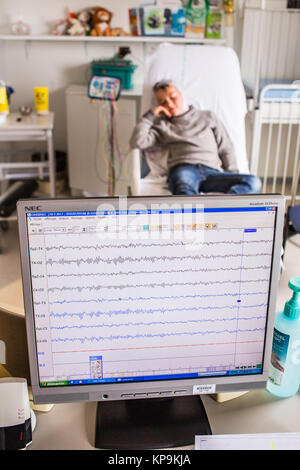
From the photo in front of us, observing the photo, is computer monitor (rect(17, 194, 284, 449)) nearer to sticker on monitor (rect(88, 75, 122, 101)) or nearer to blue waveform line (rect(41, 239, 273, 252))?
blue waveform line (rect(41, 239, 273, 252))

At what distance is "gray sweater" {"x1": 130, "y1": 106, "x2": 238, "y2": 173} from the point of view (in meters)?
2.66

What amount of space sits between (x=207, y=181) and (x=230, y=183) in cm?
14

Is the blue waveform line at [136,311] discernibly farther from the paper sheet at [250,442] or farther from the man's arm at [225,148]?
the man's arm at [225,148]

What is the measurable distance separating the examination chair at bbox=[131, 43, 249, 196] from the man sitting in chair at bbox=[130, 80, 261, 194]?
2.8 inches

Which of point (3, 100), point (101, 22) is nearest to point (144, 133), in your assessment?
point (3, 100)

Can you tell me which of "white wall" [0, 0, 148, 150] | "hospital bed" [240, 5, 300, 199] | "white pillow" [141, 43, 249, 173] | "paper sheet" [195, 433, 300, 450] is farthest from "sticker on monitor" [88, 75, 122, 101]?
"paper sheet" [195, 433, 300, 450]

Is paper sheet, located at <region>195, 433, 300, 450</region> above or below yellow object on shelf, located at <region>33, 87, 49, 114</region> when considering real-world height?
below

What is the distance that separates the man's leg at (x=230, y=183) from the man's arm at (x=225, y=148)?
0.34 feet

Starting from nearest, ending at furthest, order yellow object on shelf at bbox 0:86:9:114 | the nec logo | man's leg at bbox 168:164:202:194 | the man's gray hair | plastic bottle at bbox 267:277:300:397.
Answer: the nec logo
plastic bottle at bbox 267:277:300:397
man's leg at bbox 168:164:202:194
yellow object on shelf at bbox 0:86:9:114
the man's gray hair

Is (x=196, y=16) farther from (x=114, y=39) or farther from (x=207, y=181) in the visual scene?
(x=207, y=181)

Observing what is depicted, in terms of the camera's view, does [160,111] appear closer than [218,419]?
No

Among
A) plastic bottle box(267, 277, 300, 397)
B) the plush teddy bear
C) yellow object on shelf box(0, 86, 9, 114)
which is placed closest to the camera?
plastic bottle box(267, 277, 300, 397)

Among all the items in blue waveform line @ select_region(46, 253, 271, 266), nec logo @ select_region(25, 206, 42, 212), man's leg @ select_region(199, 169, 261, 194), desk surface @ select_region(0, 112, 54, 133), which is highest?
nec logo @ select_region(25, 206, 42, 212)

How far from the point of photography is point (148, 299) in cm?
73
